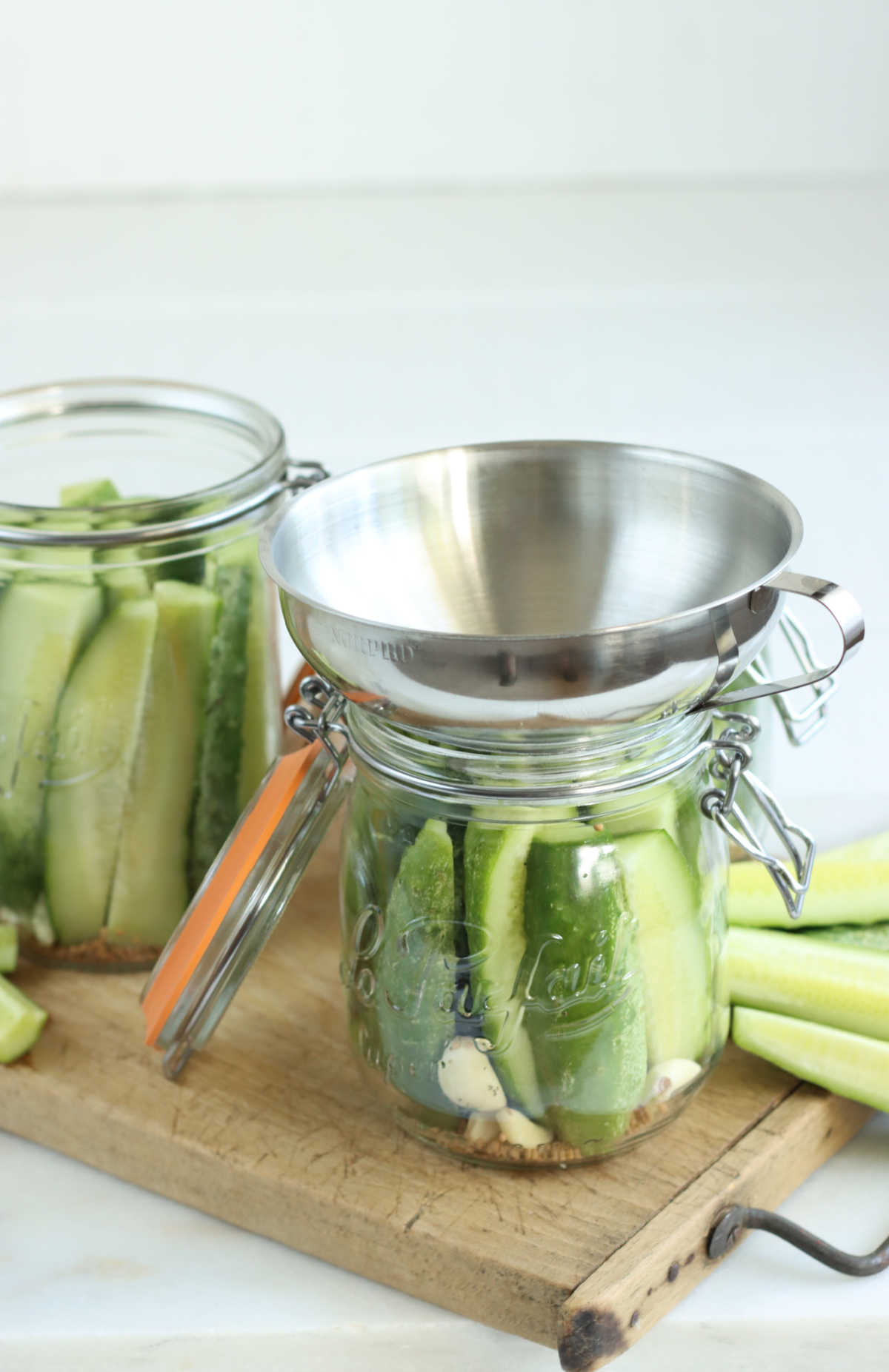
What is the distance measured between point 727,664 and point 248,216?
2500mm

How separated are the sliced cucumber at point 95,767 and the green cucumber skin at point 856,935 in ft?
1.35

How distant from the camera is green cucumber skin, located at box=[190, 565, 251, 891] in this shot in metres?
0.98

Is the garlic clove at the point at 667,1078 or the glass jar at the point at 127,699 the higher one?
A: the glass jar at the point at 127,699

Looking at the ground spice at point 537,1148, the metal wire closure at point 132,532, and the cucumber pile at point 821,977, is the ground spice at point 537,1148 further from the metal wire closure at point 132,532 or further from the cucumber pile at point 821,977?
the metal wire closure at point 132,532

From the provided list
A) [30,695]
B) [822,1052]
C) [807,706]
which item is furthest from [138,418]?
[822,1052]

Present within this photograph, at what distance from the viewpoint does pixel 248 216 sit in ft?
9.86

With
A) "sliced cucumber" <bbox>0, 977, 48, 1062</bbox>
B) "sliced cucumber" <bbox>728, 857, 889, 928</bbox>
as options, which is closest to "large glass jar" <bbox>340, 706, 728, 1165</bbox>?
"sliced cucumber" <bbox>728, 857, 889, 928</bbox>

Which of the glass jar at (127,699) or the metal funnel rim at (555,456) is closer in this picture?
the metal funnel rim at (555,456)

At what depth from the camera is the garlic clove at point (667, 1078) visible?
0.80m

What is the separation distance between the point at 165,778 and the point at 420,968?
0.27m

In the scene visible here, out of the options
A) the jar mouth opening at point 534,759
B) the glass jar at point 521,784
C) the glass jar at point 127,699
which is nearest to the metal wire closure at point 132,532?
the glass jar at point 127,699

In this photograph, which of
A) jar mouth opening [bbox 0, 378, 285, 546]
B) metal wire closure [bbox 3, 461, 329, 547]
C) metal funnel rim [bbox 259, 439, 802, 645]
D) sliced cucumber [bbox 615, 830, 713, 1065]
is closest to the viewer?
metal funnel rim [bbox 259, 439, 802, 645]

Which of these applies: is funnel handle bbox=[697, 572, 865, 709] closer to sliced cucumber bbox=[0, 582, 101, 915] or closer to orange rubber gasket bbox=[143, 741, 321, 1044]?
orange rubber gasket bbox=[143, 741, 321, 1044]

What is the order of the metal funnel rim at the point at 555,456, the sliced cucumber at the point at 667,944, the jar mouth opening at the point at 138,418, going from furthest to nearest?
the jar mouth opening at the point at 138,418
the sliced cucumber at the point at 667,944
the metal funnel rim at the point at 555,456
